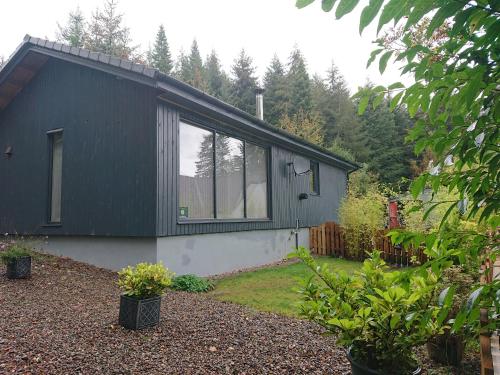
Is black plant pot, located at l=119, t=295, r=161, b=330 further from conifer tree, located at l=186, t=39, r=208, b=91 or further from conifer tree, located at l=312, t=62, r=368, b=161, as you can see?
conifer tree, located at l=186, t=39, r=208, b=91

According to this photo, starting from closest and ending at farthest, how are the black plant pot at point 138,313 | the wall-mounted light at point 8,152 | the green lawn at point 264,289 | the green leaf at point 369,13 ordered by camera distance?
the green leaf at point 369,13 → the black plant pot at point 138,313 → the green lawn at point 264,289 → the wall-mounted light at point 8,152

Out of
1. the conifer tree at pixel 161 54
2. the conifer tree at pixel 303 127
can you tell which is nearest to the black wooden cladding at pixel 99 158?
the conifer tree at pixel 303 127

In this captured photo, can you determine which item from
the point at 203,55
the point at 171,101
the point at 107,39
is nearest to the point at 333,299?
the point at 171,101

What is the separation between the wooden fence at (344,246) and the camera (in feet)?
29.9

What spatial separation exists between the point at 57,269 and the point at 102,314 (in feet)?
9.44

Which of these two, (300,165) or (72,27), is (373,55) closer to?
(300,165)

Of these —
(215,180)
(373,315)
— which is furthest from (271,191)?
(373,315)

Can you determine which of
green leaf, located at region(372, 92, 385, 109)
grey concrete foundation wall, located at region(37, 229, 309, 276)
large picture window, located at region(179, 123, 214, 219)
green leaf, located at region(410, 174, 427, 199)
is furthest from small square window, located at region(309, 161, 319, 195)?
green leaf, located at region(410, 174, 427, 199)

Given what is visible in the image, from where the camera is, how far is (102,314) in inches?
157

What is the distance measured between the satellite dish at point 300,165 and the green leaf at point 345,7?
9840mm

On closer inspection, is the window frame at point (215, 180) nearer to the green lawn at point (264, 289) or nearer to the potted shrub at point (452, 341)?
the green lawn at point (264, 289)

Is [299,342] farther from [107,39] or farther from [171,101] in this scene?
[107,39]

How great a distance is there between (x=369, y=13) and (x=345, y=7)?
0.06 m

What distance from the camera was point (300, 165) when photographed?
11.3 m
